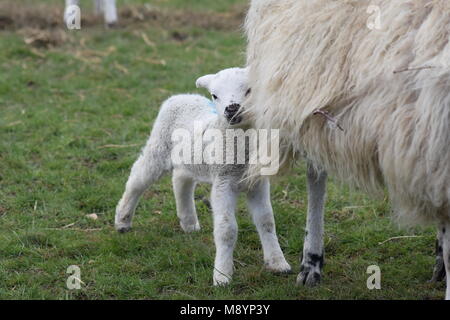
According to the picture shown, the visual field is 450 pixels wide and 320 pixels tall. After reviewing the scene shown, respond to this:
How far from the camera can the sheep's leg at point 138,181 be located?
4.77 metres

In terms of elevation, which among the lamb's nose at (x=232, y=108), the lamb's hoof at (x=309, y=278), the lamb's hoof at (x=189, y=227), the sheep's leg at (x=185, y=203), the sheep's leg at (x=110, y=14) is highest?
the sheep's leg at (x=110, y=14)

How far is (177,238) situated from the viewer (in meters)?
4.90

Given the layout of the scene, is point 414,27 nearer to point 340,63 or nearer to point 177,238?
point 340,63

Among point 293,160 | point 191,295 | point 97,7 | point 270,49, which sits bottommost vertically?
point 191,295

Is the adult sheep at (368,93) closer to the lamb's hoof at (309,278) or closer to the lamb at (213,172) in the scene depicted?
the lamb at (213,172)

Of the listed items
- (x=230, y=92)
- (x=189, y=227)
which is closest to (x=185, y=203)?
(x=189, y=227)

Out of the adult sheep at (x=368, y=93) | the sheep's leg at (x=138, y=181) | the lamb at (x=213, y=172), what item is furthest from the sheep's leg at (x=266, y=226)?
the sheep's leg at (x=138, y=181)

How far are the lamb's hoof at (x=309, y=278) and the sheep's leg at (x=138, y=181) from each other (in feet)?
3.64

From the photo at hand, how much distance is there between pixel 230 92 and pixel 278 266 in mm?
1028

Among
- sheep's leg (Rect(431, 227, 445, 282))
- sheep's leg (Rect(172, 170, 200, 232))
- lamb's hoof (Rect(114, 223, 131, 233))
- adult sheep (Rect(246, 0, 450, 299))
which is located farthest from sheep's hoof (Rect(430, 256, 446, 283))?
lamb's hoof (Rect(114, 223, 131, 233))

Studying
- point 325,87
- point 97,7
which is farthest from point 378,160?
point 97,7

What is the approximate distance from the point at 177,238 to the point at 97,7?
594 cm

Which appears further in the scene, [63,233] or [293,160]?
[63,233]

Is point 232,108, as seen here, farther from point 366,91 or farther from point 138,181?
point 138,181
